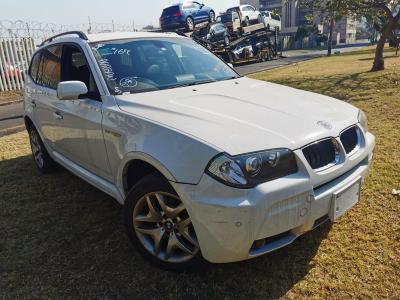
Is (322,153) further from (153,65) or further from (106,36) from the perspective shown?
(106,36)

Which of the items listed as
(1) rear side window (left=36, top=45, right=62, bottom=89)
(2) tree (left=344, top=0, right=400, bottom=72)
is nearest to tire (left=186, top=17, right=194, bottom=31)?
(2) tree (left=344, top=0, right=400, bottom=72)

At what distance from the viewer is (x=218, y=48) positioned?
2198 cm

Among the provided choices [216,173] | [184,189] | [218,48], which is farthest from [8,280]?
[218,48]

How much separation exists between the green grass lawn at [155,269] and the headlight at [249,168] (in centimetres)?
83

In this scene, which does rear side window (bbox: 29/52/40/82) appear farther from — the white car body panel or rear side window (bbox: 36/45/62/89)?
the white car body panel

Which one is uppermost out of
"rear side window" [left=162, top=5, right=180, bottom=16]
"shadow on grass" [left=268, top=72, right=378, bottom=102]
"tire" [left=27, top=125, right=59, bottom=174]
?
"rear side window" [left=162, top=5, right=180, bottom=16]

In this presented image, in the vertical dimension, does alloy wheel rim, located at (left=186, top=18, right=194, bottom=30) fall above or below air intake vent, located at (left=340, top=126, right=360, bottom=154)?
above

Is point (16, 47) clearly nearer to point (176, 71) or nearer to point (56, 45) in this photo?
point (56, 45)

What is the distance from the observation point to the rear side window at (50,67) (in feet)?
13.6

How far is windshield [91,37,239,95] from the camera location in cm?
334

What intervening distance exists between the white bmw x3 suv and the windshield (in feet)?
0.04

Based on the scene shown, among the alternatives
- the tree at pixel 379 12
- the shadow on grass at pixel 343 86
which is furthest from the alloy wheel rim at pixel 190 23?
the tree at pixel 379 12

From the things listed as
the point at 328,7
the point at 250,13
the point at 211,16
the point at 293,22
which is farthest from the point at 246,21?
the point at 293,22

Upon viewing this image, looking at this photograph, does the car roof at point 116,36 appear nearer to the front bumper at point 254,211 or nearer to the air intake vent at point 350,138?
the front bumper at point 254,211
